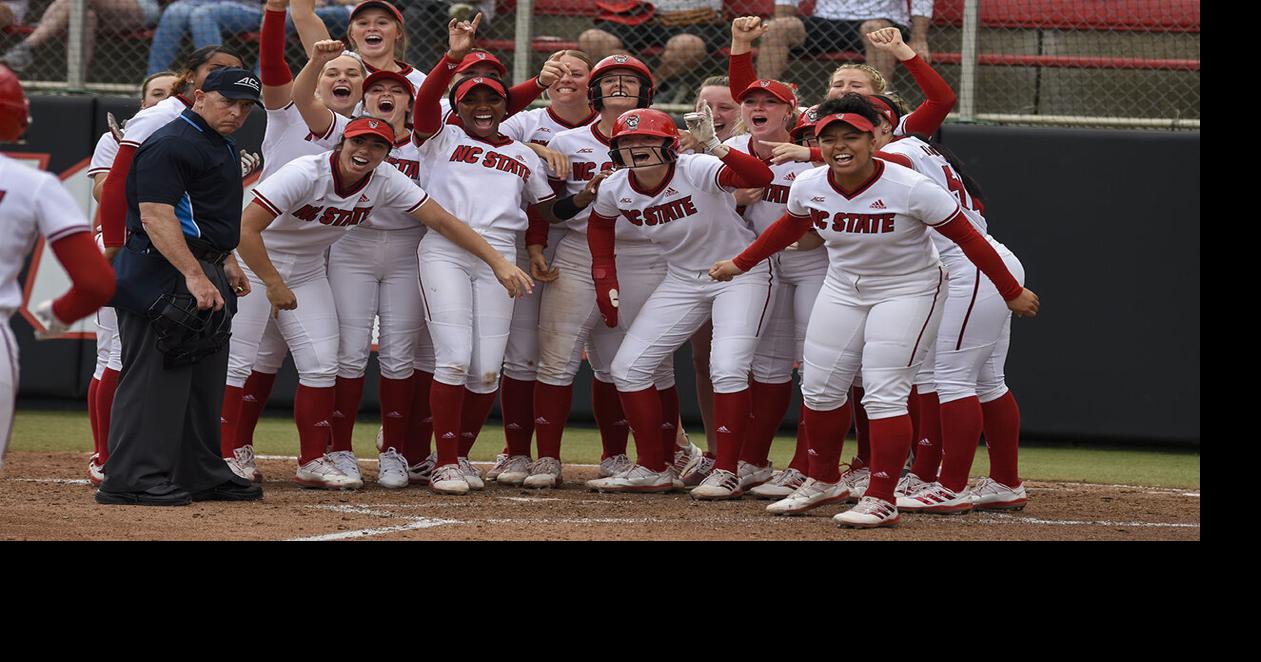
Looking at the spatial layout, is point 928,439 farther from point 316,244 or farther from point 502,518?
point 316,244

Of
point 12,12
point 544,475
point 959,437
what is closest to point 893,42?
point 959,437

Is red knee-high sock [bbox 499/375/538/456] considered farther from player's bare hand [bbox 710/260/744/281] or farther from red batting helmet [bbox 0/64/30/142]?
red batting helmet [bbox 0/64/30/142]

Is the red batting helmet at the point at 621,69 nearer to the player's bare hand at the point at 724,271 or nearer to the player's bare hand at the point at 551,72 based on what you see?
the player's bare hand at the point at 551,72

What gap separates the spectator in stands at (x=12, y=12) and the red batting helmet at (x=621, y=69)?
16.9ft

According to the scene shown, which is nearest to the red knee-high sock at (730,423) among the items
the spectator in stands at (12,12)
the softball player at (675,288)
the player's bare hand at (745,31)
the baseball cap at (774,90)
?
the softball player at (675,288)

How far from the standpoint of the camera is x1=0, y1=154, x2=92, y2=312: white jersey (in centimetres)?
335

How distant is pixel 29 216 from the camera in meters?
3.37

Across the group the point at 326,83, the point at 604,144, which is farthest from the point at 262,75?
the point at 604,144

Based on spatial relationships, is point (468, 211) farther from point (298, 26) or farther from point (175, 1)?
point (175, 1)

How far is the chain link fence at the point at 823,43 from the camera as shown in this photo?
8.67m

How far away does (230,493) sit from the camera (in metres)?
5.49

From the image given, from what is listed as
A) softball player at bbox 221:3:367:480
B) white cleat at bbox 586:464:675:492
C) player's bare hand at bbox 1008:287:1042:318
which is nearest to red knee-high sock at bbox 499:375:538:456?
white cleat at bbox 586:464:675:492

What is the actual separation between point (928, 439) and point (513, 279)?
6.05 feet

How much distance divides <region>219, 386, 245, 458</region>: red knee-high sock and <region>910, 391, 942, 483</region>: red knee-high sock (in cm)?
288
